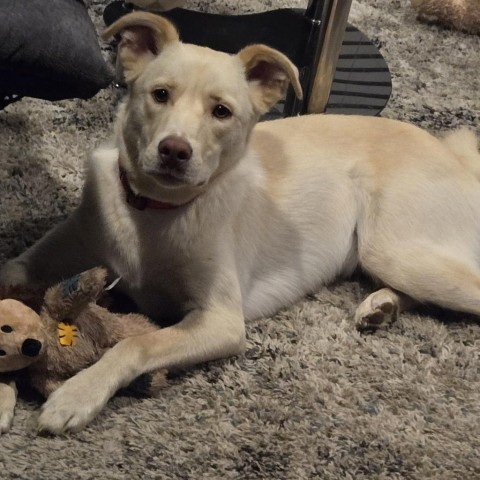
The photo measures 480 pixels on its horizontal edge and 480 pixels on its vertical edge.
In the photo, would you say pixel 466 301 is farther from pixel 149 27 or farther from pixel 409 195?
pixel 149 27

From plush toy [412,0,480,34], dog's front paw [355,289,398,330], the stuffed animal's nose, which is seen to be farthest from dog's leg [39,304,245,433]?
plush toy [412,0,480,34]

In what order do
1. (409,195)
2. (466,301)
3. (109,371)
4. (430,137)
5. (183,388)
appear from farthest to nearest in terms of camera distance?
A: (430,137), (409,195), (466,301), (183,388), (109,371)

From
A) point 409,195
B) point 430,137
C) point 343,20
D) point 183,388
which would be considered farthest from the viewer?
point 343,20

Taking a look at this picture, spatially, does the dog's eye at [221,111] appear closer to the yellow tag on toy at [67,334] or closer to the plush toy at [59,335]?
the plush toy at [59,335]

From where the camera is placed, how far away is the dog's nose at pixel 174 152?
1.46 m

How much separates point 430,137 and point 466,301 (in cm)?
57

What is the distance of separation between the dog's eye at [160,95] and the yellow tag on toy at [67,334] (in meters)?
0.54

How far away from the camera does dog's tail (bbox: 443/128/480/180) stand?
2.17 metres

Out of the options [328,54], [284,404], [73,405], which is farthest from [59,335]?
[328,54]

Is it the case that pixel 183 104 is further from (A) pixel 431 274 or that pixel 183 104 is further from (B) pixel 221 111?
(A) pixel 431 274

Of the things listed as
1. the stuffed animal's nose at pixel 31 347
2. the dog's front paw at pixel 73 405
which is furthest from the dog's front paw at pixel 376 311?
the stuffed animal's nose at pixel 31 347

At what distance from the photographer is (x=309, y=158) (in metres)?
2.01

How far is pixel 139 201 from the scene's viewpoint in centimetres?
165

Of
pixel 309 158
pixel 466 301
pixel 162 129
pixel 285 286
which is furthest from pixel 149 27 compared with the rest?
pixel 466 301
